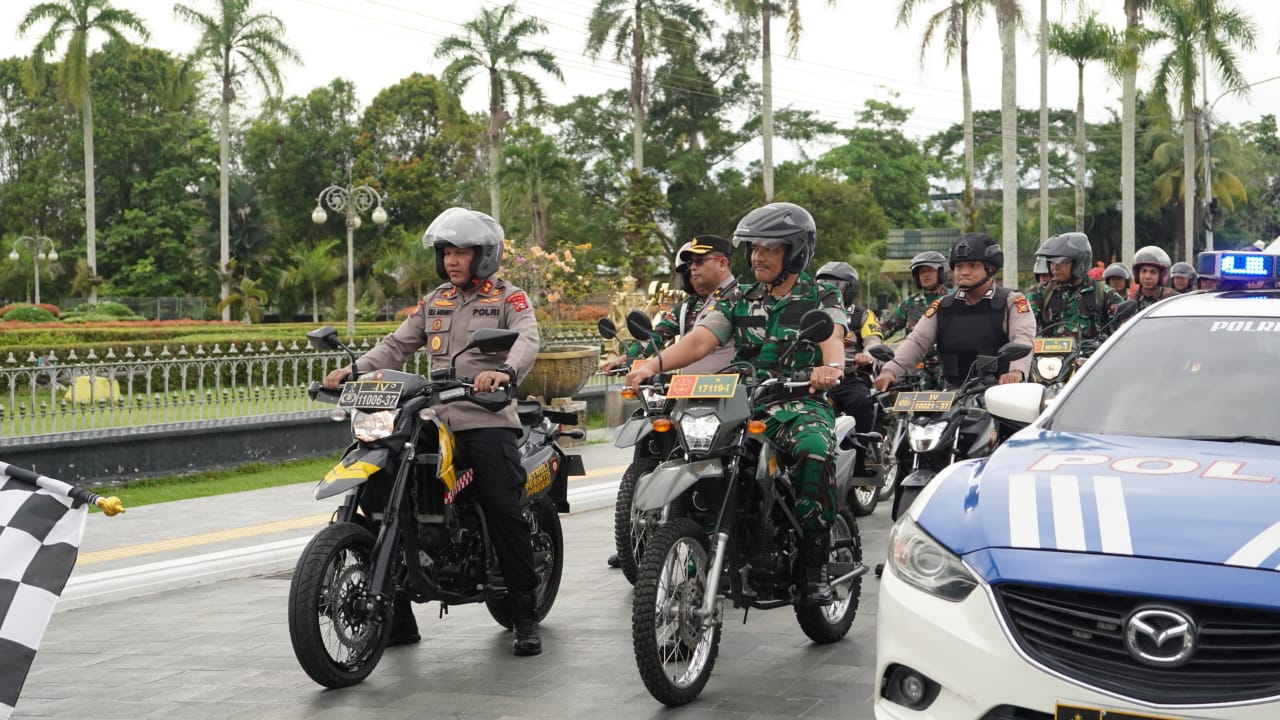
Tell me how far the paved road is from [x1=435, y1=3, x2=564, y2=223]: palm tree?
3907 centimetres

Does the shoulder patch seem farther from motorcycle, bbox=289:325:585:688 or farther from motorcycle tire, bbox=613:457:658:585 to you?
motorcycle tire, bbox=613:457:658:585

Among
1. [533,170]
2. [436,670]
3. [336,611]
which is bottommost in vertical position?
[436,670]

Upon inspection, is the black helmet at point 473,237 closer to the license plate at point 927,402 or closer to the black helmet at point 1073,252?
the license plate at point 927,402

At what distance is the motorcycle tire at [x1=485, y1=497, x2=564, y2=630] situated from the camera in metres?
6.70

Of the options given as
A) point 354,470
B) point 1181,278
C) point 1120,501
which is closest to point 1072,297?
point 1181,278

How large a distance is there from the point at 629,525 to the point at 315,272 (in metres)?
52.9

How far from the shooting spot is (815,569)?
231 inches

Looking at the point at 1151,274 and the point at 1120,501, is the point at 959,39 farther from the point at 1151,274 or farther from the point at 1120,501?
the point at 1120,501

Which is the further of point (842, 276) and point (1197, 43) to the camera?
point (1197, 43)

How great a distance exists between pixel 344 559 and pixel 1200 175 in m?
70.8

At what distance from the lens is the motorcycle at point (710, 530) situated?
511 centimetres

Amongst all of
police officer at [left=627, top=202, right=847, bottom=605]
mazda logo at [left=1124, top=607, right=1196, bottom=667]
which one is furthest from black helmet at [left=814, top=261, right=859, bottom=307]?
mazda logo at [left=1124, top=607, right=1196, bottom=667]

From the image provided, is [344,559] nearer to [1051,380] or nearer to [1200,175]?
[1051,380]

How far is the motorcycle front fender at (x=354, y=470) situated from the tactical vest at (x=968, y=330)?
4.29 m
